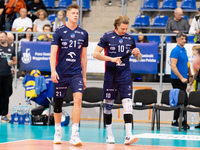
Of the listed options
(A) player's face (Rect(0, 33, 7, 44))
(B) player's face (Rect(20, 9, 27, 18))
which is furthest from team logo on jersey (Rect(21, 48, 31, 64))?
(B) player's face (Rect(20, 9, 27, 18))

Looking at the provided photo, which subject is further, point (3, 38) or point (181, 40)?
point (3, 38)

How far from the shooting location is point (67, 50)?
6.79 m

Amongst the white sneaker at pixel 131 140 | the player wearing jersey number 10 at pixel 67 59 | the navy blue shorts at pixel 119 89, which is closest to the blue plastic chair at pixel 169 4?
the navy blue shorts at pixel 119 89

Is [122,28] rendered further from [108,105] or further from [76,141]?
[76,141]

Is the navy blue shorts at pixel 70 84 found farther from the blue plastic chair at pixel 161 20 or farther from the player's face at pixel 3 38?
the blue plastic chair at pixel 161 20

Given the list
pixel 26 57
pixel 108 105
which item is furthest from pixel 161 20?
pixel 108 105

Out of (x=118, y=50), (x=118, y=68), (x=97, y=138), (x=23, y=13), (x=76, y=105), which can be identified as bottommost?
(x=97, y=138)

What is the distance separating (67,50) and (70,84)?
0.54 meters

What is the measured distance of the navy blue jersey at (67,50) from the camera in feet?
22.2

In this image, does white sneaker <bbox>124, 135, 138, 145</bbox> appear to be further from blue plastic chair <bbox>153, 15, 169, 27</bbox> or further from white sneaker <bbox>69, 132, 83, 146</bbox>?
blue plastic chair <bbox>153, 15, 169, 27</bbox>

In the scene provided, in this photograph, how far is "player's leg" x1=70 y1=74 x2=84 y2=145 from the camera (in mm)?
6504

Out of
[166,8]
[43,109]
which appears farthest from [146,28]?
[43,109]

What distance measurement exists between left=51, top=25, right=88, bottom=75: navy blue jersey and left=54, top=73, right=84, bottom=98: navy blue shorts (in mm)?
85

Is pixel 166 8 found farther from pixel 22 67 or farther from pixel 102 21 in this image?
pixel 22 67
